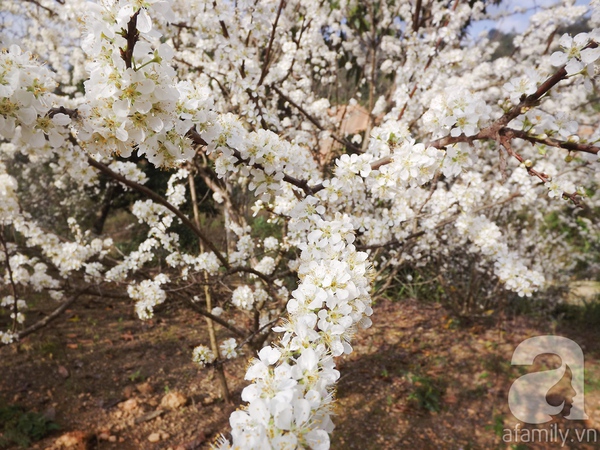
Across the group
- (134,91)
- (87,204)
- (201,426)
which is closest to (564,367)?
(201,426)

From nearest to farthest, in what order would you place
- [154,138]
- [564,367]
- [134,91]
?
[134,91] < [154,138] < [564,367]

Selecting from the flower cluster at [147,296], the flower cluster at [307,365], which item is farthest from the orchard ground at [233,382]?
the flower cluster at [307,365]

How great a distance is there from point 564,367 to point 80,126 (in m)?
5.15

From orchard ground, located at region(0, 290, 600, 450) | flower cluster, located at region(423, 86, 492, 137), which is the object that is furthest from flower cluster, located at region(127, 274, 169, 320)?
flower cluster, located at region(423, 86, 492, 137)

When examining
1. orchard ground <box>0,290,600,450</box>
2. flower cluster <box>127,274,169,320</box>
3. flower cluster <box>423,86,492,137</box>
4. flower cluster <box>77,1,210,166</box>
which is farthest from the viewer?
orchard ground <box>0,290,600,450</box>

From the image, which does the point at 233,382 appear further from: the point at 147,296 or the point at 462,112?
the point at 462,112

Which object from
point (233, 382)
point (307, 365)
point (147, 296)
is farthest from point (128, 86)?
point (233, 382)

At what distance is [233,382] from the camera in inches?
147

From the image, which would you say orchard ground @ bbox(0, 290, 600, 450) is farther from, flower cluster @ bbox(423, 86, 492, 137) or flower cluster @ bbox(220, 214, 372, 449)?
flower cluster @ bbox(423, 86, 492, 137)

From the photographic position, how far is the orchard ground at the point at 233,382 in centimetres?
308

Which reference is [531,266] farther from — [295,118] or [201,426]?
[201,426]

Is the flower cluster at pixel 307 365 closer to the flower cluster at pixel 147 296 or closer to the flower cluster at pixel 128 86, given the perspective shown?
the flower cluster at pixel 128 86

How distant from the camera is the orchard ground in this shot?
308cm

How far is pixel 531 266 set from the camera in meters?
5.09
